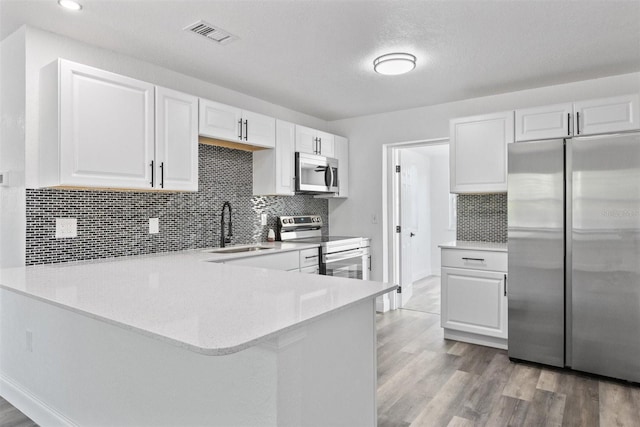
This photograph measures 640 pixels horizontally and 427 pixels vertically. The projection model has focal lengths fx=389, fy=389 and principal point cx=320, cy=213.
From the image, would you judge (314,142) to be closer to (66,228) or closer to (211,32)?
(211,32)

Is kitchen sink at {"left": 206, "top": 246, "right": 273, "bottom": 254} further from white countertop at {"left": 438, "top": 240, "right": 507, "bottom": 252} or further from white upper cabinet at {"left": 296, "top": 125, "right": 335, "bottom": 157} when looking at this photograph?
white countertop at {"left": 438, "top": 240, "right": 507, "bottom": 252}

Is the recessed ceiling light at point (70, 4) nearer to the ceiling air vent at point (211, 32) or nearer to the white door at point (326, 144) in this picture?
the ceiling air vent at point (211, 32)

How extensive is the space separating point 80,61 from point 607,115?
12.8 feet

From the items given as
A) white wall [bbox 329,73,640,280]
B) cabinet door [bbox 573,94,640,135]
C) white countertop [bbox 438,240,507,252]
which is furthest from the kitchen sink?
cabinet door [bbox 573,94,640,135]

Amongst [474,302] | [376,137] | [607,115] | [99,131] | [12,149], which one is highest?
[376,137]

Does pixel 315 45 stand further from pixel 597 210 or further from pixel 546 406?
pixel 546 406

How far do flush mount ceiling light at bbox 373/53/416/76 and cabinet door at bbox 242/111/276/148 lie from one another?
47.2 inches

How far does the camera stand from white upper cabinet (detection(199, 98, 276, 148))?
124 inches

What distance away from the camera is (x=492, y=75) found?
3.32 meters

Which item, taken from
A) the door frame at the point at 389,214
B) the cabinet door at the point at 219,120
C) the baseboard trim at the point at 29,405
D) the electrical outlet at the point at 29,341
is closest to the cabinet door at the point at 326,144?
the door frame at the point at 389,214

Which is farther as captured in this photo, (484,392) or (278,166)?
(278,166)

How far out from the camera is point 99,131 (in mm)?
2457

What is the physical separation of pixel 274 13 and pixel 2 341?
2.64m

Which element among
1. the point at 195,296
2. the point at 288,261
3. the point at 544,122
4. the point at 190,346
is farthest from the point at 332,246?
the point at 190,346
